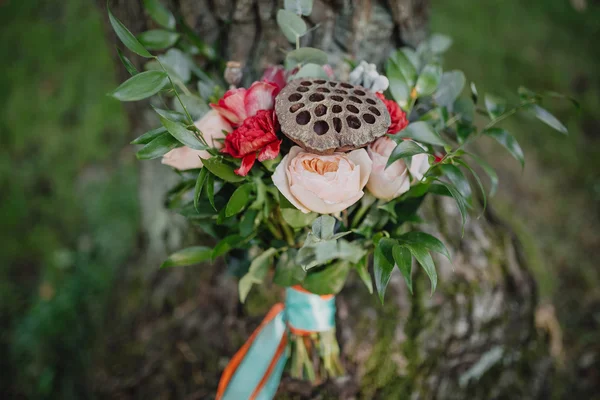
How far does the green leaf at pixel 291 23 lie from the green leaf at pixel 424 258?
0.53 metres

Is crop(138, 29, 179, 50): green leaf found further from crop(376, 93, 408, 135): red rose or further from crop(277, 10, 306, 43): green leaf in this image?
crop(376, 93, 408, 135): red rose

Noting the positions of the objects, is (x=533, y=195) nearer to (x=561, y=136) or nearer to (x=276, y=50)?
(x=561, y=136)

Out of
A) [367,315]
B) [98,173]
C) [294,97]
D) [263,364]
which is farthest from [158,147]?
[98,173]

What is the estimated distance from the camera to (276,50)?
1.23 meters

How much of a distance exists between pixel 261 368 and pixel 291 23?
2.90ft

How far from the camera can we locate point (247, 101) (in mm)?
881

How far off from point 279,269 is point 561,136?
97.5 inches

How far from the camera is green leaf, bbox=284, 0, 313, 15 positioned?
1.01 metres

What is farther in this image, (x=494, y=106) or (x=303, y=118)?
(x=494, y=106)

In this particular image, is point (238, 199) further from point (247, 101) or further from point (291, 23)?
point (291, 23)

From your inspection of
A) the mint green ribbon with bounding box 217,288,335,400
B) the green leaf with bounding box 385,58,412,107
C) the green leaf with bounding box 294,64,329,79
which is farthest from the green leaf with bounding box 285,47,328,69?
the mint green ribbon with bounding box 217,288,335,400

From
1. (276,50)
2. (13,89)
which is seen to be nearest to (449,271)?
(276,50)

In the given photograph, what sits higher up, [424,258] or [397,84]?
[397,84]

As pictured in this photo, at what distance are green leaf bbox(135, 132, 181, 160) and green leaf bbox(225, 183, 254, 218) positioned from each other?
15 cm
